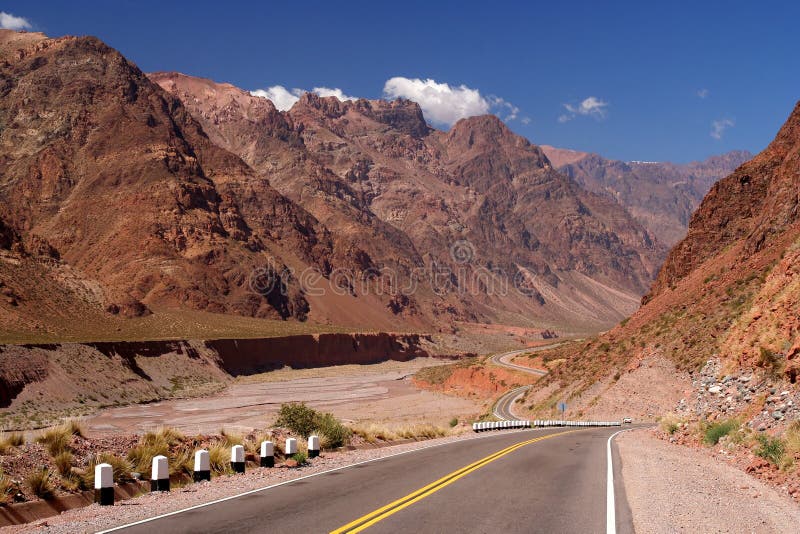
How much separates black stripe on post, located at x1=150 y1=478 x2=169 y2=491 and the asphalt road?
1.80m

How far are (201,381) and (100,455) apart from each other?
75.3 meters

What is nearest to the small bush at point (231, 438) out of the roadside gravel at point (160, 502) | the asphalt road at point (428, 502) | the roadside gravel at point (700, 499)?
the roadside gravel at point (160, 502)

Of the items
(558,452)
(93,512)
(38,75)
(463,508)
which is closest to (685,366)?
(558,452)

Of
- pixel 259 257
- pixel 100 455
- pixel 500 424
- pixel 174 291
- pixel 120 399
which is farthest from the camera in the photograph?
pixel 259 257

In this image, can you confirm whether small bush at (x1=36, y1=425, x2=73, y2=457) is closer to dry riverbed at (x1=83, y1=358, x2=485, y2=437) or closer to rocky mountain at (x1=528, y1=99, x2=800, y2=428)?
rocky mountain at (x1=528, y1=99, x2=800, y2=428)

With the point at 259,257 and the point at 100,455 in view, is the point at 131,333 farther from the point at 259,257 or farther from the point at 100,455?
the point at 100,455

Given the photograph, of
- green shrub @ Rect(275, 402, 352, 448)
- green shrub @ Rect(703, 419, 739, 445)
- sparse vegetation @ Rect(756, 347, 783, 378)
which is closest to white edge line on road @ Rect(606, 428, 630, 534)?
green shrub @ Rect(703, 419, 739, 445)

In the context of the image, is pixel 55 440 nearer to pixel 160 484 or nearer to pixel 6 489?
pixel 6 489

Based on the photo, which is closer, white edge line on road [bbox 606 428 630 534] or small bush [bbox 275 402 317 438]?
white edge line on road [bbox 606 428 630 534]

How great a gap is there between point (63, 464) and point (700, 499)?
11.0 meters

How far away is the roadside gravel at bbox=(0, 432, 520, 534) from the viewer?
10.0 meters

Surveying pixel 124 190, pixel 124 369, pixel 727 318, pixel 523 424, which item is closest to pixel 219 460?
pixel 523 424

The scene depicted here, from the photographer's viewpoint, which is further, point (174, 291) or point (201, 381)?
point (174, 291)

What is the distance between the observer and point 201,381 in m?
85.2
